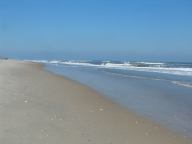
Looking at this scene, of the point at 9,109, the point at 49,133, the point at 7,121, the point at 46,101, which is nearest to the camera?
the point at 49,133

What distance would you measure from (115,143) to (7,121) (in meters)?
2.34

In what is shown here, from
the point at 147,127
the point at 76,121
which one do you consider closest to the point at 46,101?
the point at 76,121

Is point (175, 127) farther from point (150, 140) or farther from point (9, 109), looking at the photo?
point (9, 109)

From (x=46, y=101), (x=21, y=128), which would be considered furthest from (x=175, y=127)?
(x=46, y=101)

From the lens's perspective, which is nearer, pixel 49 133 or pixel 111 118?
pixel 49 133

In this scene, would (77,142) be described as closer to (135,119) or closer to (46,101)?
(135,119)

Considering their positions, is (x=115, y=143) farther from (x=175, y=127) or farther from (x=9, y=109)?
(x=9, y=109)

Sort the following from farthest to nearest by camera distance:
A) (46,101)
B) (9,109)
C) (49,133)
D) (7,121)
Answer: (46,101)
(9,109)
(7,121)
(49,133)

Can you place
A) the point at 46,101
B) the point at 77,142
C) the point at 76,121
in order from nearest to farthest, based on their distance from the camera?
the point at 77,142 < the point at 76,121 < the point at 46,101

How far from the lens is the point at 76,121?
8086mm

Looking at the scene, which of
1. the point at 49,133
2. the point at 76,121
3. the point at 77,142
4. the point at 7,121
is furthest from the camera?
the point at 76,121

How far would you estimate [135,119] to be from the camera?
907cm

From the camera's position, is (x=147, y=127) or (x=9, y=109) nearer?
(x=147, y=127)

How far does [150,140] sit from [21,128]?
239 centimetres
